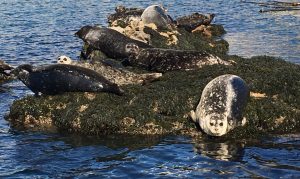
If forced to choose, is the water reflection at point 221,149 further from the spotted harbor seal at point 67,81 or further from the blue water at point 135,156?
the spotted harbor seal at point 67,81

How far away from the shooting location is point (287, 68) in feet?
39.4

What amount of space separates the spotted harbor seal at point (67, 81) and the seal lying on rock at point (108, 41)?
3.07m

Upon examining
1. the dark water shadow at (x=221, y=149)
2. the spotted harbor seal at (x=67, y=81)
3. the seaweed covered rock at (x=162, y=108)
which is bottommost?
the dark water shadow at (x=221, y=149)

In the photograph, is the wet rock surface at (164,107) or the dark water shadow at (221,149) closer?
the dark water shadow at (221,149)

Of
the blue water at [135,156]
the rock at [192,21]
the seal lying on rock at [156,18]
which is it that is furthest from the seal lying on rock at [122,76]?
the rock at [192,21]

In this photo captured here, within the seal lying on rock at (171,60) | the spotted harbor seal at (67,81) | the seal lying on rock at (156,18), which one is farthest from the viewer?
the seal lying on rock at (156,18)

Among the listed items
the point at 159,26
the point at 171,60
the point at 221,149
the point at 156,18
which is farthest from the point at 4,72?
the point at 221,149

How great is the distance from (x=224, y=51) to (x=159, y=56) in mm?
6599

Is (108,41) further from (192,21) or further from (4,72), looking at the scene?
(192,21)

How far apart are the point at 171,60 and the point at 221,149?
14.2 ft

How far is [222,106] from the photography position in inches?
366

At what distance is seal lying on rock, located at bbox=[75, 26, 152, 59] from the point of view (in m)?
14.0

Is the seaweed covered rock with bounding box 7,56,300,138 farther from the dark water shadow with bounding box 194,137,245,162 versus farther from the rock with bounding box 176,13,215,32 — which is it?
the rock with bounding box 176,13,215,32

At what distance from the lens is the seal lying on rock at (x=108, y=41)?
14.0m
